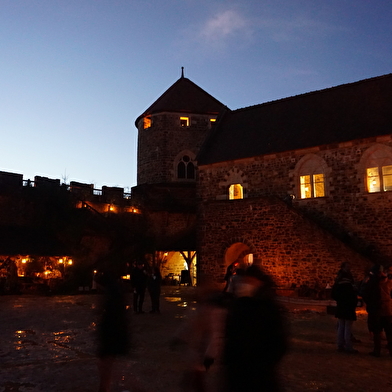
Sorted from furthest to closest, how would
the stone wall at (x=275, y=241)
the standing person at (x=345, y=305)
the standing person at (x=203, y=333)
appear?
1. the stone wall at (x=275, y=241)
2. the standing person at (x=345, y=305)
3. the standing person at (x=203, y=333)

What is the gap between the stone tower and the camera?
32.5m

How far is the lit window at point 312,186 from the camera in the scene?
66.0 ft

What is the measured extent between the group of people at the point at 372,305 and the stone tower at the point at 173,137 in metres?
24.7

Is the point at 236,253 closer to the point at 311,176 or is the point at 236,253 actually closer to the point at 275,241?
the point at 275,241

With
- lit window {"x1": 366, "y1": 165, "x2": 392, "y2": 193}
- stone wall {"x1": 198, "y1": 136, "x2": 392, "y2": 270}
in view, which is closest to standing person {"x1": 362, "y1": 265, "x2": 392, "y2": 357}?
stone wall {"x1": 198, "y1": 136, "x2": 392, "y2": 270}

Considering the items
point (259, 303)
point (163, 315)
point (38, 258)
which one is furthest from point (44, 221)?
point (259, 303)

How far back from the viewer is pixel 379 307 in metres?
7.65

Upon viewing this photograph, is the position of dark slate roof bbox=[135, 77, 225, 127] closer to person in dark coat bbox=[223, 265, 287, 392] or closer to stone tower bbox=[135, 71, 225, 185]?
stone tower bbox=[135, 71, 225, 185]

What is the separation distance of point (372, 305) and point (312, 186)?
13122 mm

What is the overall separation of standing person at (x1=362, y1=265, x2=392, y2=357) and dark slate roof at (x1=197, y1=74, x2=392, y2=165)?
12044mm

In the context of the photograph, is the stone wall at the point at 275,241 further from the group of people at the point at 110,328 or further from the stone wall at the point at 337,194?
the group of people at the point at 110,328

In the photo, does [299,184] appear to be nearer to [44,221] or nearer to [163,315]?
[163,315]

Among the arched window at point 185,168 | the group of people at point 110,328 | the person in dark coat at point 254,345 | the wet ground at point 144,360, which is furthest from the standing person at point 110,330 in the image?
the arched window at point 185,168

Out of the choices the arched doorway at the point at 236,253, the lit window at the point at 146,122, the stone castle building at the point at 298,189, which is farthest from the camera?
the lit window at the point at 146,122
